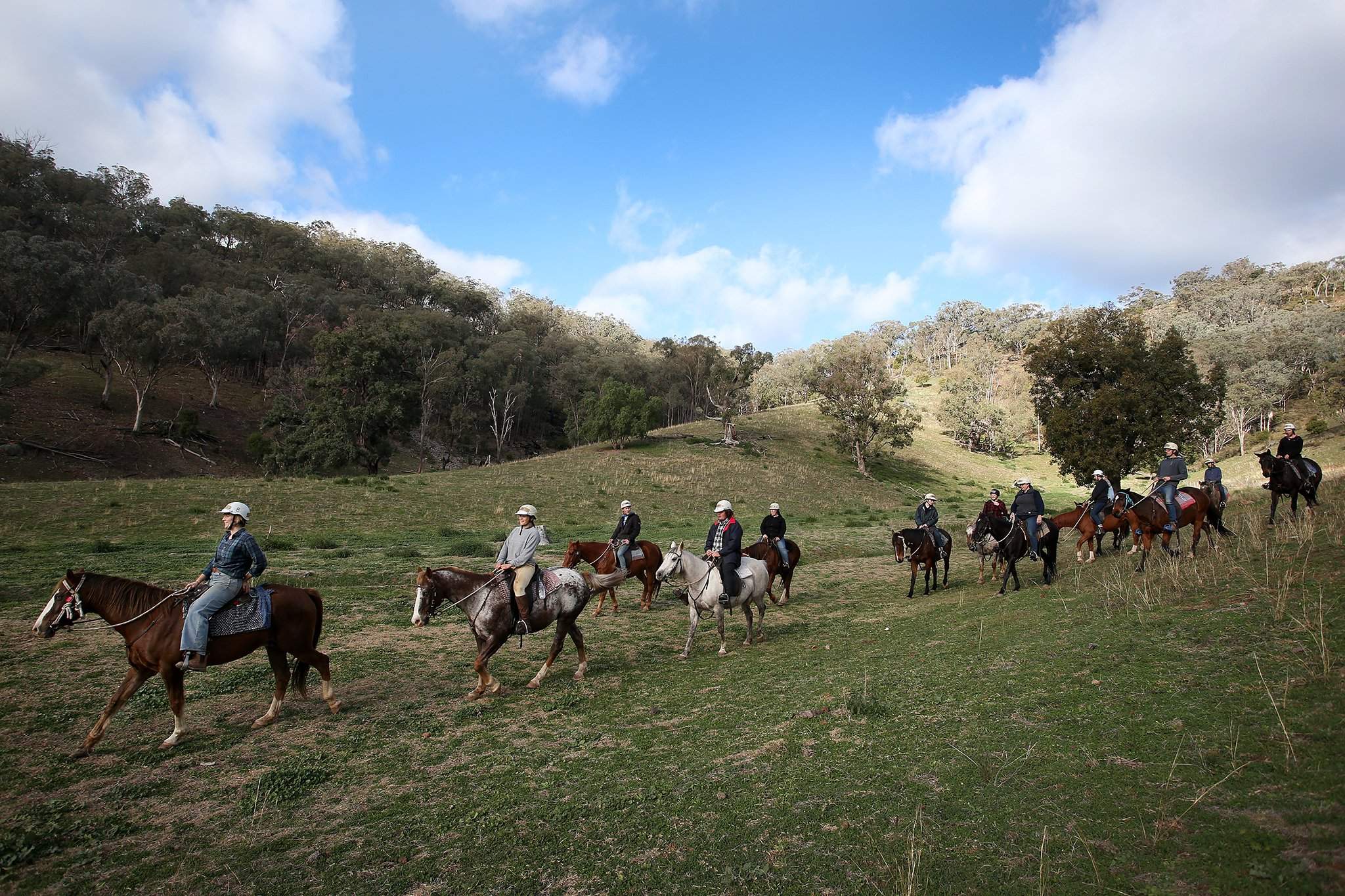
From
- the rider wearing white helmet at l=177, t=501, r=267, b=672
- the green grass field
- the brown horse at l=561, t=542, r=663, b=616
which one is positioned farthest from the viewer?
the brown horse at l=561, t=542, r=663, b=616

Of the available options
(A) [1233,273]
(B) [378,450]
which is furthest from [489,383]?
(A) [1233,273]

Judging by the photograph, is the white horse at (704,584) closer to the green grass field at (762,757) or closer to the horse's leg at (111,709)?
the green grass field at (762,757)

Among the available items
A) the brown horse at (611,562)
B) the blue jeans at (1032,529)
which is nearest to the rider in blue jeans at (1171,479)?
the blue jeans at (1032,529)

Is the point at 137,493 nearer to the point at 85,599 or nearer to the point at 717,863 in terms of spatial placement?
the point at 85,599

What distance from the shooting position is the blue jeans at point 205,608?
7699 mm

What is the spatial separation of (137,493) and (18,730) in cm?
2409

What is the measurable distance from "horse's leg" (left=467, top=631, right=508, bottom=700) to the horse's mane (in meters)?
4.15

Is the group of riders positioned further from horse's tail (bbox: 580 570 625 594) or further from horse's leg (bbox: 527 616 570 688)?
horse's tail (bbox: 580 570 625 594)

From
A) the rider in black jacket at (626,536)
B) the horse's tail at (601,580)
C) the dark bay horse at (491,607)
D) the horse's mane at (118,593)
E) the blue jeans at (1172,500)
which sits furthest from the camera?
the rider in black jacket at (626,536)

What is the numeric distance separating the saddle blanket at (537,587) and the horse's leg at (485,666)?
590 mm

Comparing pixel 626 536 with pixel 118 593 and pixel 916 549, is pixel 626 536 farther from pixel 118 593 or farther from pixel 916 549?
pixel 118 593

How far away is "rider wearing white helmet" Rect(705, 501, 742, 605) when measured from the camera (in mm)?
12086

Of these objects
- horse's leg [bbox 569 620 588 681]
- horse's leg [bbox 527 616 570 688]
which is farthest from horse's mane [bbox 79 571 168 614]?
horse's leg [bbox 569 620 588 681]

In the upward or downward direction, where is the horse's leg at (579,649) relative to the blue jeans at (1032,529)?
downward
